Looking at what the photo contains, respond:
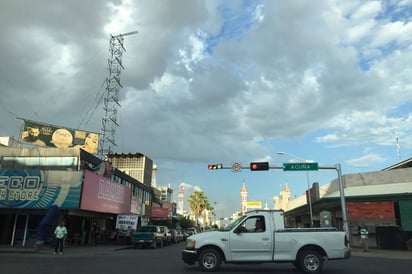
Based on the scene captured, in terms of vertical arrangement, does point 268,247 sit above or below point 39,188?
below

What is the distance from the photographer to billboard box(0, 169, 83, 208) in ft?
85.5

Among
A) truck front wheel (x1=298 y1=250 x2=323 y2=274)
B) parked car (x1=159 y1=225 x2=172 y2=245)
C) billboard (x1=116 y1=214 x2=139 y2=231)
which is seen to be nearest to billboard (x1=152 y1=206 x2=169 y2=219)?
parked car (x1=159 y1=225 x2=172 y2=245)

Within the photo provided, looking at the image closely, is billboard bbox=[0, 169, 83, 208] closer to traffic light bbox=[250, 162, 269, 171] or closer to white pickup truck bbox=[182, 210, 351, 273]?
traffic light bbox=[250, 162, 269, 171]

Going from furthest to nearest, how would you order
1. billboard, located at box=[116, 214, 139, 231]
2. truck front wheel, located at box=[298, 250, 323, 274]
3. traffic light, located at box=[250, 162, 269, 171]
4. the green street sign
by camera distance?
billboard, located at box=[116, 214, 139, 231] → the green street sign → traffic light, located at box=[250, 162, 269, 171] → truck front wheel, located at box=[298, 250, 323, 274]

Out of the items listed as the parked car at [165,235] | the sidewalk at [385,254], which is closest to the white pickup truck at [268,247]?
the sidewalk at [385,254]

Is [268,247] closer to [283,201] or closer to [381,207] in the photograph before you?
[381,207]

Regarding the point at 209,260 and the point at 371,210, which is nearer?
the point at 209,260

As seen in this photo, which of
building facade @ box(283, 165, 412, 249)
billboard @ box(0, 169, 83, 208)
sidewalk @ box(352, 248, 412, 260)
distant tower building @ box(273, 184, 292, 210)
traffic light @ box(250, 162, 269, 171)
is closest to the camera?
sidewalk @ box(352, 248, 412, 260)

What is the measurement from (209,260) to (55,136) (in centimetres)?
3109

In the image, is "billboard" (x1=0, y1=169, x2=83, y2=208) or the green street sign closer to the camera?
"billboard" (x1=0, y1=169, x2=83, y2=208)

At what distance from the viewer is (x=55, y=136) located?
39156 millimetres

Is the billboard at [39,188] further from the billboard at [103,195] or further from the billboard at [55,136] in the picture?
the billboard at [55,136]

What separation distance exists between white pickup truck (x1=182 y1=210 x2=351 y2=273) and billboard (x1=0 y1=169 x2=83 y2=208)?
53.1 ft

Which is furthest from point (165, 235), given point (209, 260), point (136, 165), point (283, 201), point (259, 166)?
A: point (283, 201)
